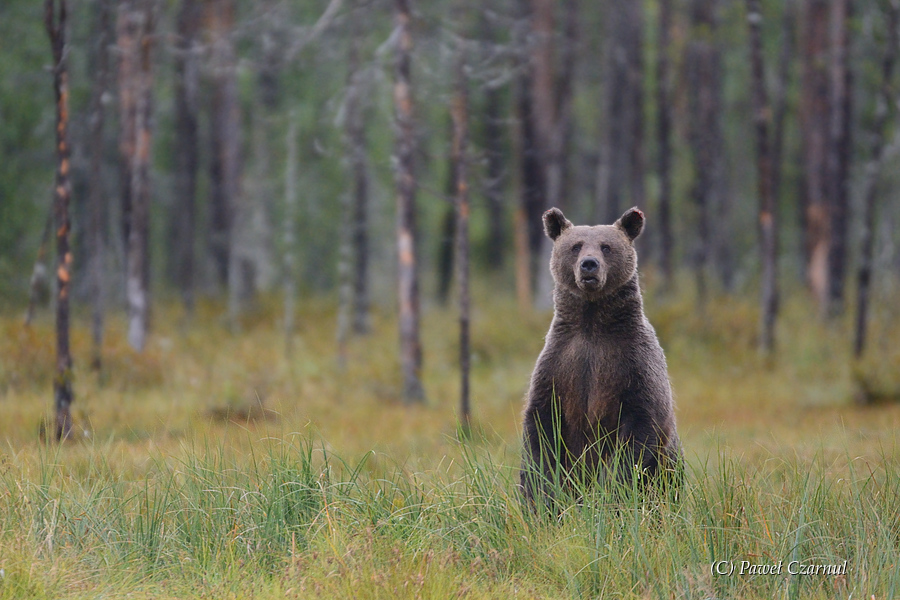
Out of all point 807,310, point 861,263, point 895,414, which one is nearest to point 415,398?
point 895,414

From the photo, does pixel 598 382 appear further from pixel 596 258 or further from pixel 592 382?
pixel 596 258

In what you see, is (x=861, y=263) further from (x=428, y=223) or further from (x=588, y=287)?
(x=428, y=223)

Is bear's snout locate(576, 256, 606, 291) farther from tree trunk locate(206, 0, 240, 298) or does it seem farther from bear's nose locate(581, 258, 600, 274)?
tree trunk locate(206, 0, 240, 298)

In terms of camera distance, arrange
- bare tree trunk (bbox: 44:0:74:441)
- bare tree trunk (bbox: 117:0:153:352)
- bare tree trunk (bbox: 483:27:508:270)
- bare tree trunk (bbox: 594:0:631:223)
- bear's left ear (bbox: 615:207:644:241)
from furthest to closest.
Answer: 1. bare tree trunk (bbox: 483:27:508:270)
2. bare tree trunk (bbox: 594:0:631:223)
3. bare tree trunk (bbox: 117:0:153:352)
4. bare tree trunk (bbox: 44:0:74:441)
5. bear's left ear (bbox: 615:207:644:241)

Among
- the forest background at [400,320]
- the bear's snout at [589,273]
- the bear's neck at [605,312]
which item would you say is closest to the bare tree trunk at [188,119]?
the forest background at [400,320]

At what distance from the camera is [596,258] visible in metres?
6.09

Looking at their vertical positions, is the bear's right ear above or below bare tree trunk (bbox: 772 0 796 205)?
below

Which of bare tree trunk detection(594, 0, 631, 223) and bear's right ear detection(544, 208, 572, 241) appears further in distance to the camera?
bare tree trunk detection(594, 0, 631, 223)

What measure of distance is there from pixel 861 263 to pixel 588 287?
11.3m

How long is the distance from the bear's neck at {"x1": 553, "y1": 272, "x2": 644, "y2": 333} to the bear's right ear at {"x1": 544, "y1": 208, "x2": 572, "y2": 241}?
0.58 metres

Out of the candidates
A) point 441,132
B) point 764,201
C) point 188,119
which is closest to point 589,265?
point 441,132

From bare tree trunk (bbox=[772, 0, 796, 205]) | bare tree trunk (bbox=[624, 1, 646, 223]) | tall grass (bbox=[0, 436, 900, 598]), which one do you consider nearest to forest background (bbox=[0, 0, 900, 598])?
tall grass (bbox=[0, 436, 900, 598])

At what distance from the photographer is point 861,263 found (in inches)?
625

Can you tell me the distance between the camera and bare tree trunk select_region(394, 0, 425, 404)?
13969 mm
